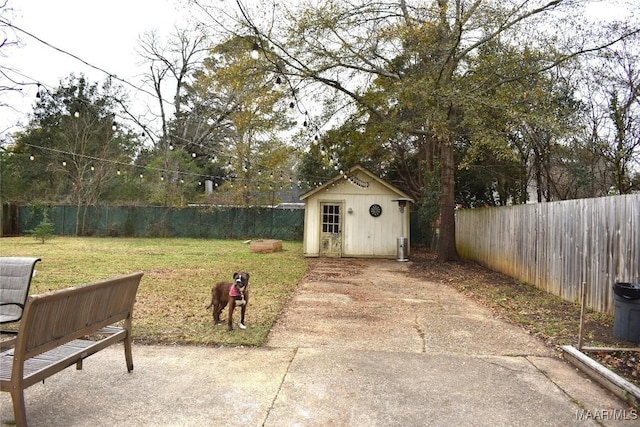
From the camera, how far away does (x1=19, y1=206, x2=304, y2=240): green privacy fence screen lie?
21219mm

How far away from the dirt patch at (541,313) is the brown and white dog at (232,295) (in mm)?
3315

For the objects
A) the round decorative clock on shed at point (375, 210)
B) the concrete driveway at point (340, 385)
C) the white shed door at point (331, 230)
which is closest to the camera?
the concrete driveway at point (340, 385)

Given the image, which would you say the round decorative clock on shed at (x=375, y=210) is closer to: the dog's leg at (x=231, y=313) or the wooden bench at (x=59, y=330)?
the dog's leg at (x=231, y=313)

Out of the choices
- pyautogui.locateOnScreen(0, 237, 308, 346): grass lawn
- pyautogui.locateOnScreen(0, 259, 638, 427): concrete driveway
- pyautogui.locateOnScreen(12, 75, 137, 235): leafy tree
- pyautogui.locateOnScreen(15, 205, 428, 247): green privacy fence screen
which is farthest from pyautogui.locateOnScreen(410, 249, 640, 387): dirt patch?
pyautogui.locateOnScreen(12, 75, 137, 235): leafy tree

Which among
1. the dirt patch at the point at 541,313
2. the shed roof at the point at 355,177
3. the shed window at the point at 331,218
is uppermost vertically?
the shed roof at the point at 355,177

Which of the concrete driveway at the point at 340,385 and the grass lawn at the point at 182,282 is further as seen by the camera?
the grass lawn at the point at 182,282

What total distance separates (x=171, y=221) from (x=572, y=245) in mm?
18720

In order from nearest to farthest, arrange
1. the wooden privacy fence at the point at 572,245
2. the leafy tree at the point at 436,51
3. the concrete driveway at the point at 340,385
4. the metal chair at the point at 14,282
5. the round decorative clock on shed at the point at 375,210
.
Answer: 1. the concrete driveway at the point at 340,385
2. the metal chair at the point at 14,282
3. the wooden privacy fence at the point at 572,245
4. the leafy tree at the point at 436,51
5. the round decorative clock on shed at the point at 375,210

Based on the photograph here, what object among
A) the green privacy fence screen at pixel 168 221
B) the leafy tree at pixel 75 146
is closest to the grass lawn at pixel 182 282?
the green privacy fence screen at pixel 168 221

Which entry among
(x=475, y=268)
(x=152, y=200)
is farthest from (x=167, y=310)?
(x=152, y=200)

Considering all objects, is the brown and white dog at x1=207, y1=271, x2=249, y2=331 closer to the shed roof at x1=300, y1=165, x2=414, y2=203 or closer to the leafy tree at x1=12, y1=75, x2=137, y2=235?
the shed roof at x1=300, y1=165, x2=414, y2=203

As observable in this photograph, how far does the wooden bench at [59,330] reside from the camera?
2334 mm

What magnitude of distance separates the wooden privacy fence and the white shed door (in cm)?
498

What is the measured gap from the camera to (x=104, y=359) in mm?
3723
